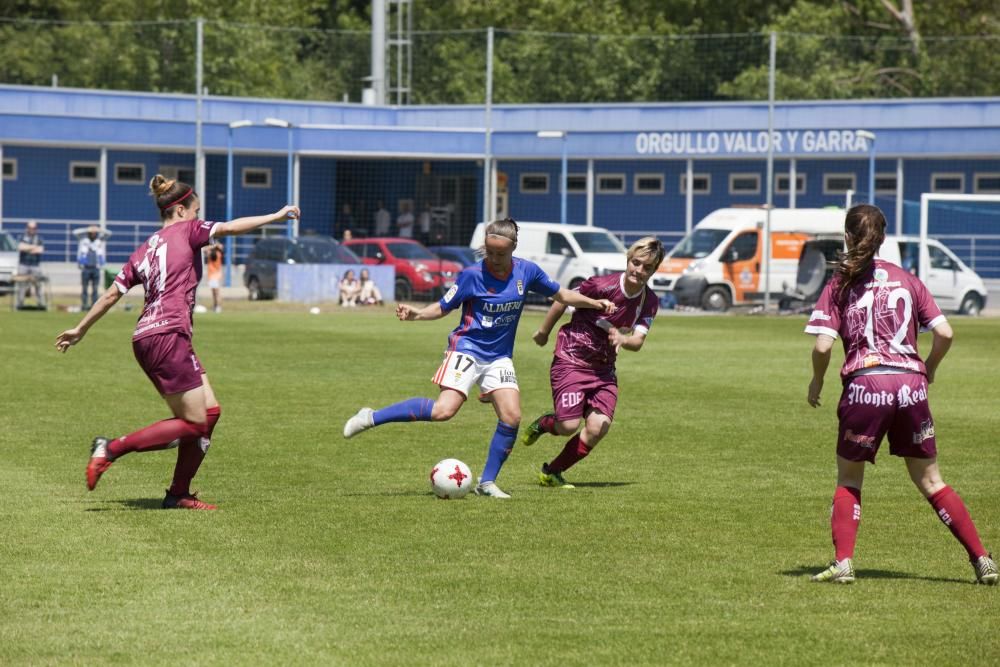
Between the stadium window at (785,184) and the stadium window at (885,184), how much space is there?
218 centimetres

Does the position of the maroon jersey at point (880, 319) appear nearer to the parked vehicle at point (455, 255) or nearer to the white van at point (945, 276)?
the white van at point (945, 276)

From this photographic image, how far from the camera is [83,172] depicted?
154ft

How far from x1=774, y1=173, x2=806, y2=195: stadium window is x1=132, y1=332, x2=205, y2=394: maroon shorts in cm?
3941

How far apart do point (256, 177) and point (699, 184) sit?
13.5 metres

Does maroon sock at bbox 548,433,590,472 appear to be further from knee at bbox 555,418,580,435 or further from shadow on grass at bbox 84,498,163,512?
shadow on grass at bbox 84,498,163,512

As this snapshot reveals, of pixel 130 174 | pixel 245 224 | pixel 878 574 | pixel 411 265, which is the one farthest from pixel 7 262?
pixel 878 574

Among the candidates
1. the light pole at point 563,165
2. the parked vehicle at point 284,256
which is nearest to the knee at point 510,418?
the parked vehicle at point 284,256

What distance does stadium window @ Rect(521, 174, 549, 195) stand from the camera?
162ft

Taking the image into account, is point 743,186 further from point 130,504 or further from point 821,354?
point 821,354

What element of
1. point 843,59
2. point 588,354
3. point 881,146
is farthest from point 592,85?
point 588,354

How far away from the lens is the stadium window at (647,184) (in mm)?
48656

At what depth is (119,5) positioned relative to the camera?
204 ft

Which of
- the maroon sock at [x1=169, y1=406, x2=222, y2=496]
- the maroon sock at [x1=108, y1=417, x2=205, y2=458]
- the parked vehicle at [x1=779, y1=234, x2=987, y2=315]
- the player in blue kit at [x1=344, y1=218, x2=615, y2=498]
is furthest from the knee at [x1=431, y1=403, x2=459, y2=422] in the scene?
the parked vehicle at [x1=779, y1=234, x2=987, y2=315]

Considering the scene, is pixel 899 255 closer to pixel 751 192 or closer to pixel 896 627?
pixel 751 192
